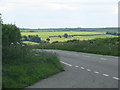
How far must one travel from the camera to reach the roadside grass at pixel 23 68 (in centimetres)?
1297

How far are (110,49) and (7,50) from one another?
67.3 ft

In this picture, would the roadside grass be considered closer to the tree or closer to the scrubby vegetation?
the scrubby vegetation

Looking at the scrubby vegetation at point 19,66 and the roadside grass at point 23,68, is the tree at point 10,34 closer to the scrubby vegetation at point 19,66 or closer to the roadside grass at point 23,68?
the scrubby vegetation at point 19,66

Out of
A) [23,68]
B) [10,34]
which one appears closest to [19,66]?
[23,68]

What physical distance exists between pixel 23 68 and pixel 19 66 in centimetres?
34

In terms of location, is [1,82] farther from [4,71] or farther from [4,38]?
[4,38]

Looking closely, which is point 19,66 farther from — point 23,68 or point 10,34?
point 10,34

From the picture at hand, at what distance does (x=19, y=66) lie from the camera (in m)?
15.4

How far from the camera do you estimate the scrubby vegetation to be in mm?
13121

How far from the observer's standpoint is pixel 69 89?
1196 centimetres

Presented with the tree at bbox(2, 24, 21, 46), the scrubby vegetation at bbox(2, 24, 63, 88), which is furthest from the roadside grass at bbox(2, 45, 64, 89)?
the tree at bbox(2, 24, 21, 46)

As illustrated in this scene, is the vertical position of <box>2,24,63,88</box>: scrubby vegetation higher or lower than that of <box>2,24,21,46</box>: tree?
lower

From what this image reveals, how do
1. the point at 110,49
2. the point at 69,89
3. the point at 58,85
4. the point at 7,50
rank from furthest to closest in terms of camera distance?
1. the point at 110,49
2. the point at 7,50
3. the point at 58,85
4. the point at 69,89

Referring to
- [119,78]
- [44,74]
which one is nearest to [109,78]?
[119,78]
